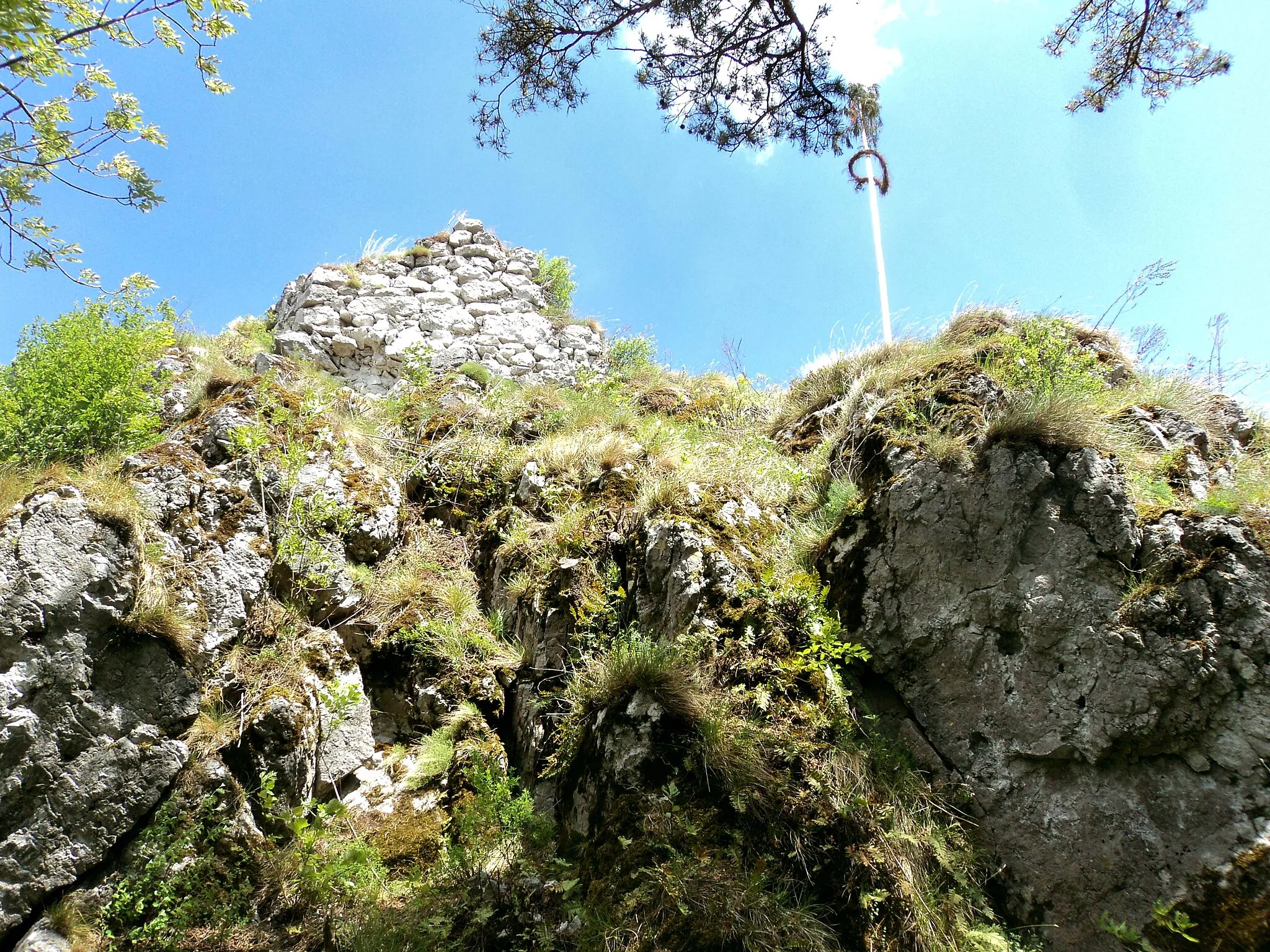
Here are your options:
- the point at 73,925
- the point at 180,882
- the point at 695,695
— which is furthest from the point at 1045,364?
the point at 73,925

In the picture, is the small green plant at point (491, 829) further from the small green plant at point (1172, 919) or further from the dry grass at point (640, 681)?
the small green plant at point (1172, 919)

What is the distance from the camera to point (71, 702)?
3359 millimetres

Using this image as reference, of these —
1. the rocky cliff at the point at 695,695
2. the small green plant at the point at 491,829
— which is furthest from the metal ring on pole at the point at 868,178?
the small green plant at the point at 491,829

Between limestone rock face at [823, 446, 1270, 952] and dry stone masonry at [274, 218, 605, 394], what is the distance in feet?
22.3

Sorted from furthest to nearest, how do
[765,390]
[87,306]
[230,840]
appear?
[765,390]
[87,306]
[230,840]

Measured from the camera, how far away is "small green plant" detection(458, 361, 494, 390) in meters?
8.63

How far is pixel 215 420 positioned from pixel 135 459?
2.31 feet

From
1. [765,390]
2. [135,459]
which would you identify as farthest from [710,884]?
[765,390]

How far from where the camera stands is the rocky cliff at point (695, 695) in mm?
2814

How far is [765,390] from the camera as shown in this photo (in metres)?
7.85

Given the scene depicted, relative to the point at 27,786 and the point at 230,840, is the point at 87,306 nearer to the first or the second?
the point at 27,786

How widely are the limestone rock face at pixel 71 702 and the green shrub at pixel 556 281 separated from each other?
866 centimetres

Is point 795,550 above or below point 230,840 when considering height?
above

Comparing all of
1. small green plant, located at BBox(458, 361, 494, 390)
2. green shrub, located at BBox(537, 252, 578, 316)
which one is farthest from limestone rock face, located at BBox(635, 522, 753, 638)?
green shrub, located at BBox(537, 252, 578, 316)
